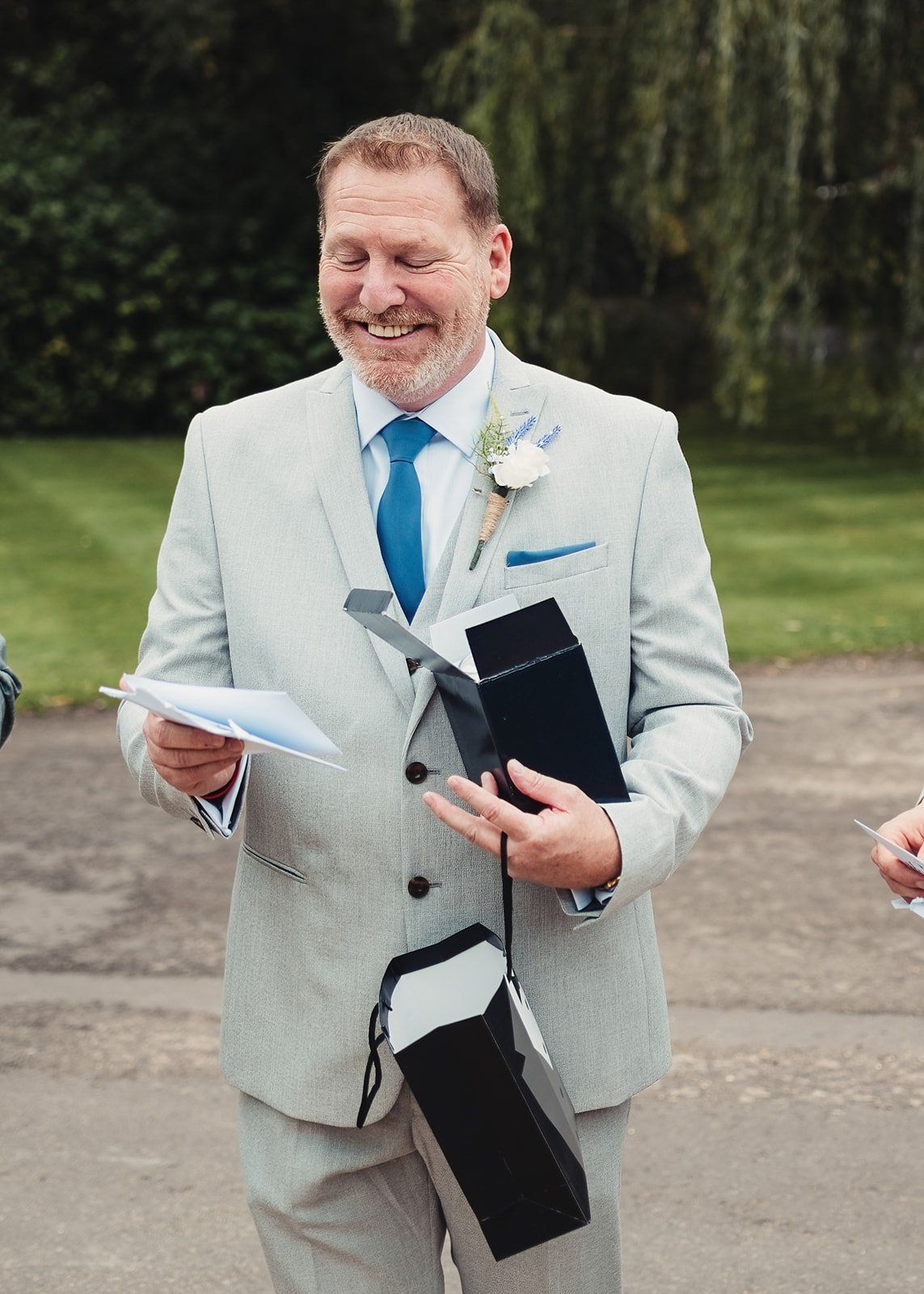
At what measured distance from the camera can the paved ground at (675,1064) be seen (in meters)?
3.55

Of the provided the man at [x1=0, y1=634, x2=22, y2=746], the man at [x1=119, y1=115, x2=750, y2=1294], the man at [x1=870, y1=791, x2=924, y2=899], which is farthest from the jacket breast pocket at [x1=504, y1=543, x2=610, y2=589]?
the man at [x1=0, y1=634, x2=22, y2=746]

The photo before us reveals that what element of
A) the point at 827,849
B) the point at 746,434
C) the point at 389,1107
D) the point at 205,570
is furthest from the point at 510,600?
the point at 746,434

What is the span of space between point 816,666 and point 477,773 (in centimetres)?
665

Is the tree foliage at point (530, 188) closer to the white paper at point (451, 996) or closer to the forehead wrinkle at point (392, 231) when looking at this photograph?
the forehead wrinkle at point (392, 231)

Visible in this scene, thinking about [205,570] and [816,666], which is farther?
[816,666]

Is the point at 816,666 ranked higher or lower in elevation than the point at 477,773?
lower

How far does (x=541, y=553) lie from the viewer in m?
2.33

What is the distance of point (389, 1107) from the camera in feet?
7.68

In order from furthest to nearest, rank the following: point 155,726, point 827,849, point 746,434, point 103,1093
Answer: point 746,434 < point 827,849 < point 103,1093 < point 155,726

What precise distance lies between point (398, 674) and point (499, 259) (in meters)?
0.71

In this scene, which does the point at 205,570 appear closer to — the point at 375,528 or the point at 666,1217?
the point at 375,528

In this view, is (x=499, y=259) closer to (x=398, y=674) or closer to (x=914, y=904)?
(x=398, y=674)

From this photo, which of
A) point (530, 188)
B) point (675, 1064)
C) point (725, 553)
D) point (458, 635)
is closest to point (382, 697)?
point (458, 635)

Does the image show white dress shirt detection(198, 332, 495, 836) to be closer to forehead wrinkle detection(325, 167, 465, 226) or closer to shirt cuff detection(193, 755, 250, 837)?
forehead wrinkle detection(325, 167, 465, 226)
